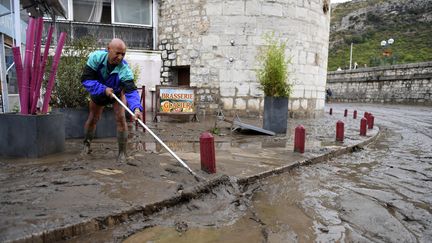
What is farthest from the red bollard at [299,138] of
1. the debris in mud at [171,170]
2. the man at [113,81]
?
the man at [113,81]

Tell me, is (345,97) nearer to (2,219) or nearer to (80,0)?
(80,0)

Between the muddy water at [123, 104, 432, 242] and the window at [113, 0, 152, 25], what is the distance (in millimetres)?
10643

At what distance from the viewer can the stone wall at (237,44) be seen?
1162 centimetres

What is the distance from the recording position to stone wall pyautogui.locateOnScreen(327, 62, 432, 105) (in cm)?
2456

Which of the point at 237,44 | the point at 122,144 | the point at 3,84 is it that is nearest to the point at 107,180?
the point at 122,144

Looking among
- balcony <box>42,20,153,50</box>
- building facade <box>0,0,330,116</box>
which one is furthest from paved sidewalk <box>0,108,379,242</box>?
balcony <box>42,20,153,50</box>

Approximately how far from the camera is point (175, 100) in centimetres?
1015

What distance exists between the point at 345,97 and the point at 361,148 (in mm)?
27190

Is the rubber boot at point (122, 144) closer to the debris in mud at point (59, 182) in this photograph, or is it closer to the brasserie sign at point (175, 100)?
the debris in mud at point (59, 182)

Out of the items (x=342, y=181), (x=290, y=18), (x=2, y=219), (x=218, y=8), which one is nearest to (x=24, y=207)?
(x=2, y=219)

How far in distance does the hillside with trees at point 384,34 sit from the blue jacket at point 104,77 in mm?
33273

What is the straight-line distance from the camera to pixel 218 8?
11.6 meters

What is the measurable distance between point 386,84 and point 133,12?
22850 mm

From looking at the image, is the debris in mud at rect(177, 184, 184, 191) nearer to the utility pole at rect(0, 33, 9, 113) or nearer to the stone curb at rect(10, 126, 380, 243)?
the stone curb at rect(10, 126, 380, 243)
